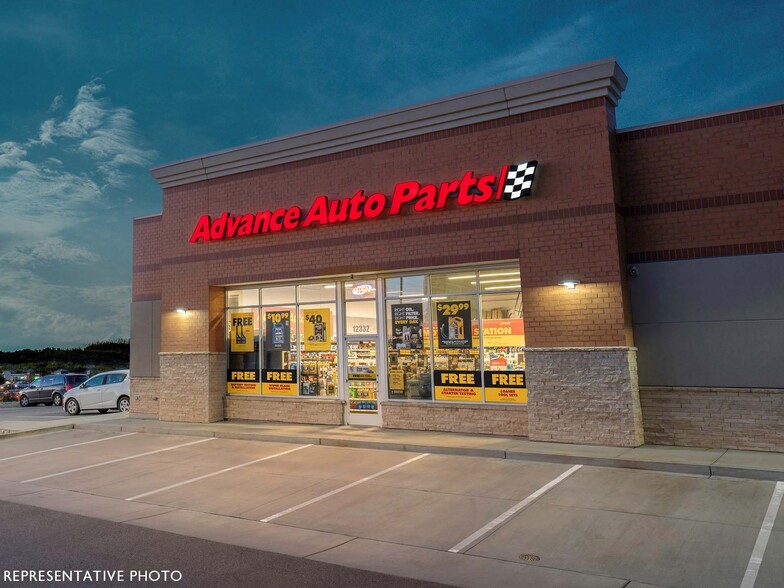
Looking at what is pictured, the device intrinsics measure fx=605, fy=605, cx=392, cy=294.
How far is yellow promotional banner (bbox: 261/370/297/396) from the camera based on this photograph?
16.2 metres

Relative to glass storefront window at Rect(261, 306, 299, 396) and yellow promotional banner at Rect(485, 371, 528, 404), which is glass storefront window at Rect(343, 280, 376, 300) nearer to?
glass storefront window at Rect(261, 306, 299, 396)

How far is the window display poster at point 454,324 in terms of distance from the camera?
13781 mm

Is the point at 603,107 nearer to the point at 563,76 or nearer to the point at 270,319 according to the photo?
the point at 563,76

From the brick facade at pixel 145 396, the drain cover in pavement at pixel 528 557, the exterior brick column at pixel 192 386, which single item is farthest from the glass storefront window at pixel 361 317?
the drain cover in pavement at pixel 528 557

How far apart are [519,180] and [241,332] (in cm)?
898

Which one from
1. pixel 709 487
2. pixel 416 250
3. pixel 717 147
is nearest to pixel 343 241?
pixel 416 250

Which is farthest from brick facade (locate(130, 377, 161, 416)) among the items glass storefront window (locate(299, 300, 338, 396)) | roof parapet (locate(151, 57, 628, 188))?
roof parapet (locate(151, 57, 628, 188))

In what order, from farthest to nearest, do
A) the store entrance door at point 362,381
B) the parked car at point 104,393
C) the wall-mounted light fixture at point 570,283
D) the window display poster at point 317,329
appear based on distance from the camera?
the parked car at point 104,393, the window display poster at point 317,329, the store entrance door at point 362,381, the wall-mounted light fixture at point 570,283

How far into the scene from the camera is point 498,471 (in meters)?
10.3

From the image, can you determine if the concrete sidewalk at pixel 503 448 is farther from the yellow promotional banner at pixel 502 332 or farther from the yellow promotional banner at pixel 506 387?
the yellow promotional banner at pixel 502 332

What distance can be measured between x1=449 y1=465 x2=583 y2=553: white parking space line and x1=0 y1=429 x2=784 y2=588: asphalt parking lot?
0.03 metres

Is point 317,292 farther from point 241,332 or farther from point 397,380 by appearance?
point 397,380

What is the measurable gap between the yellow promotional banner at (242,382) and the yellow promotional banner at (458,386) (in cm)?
558

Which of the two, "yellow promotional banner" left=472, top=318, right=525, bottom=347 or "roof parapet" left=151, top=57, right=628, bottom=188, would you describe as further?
"yellow promotional banner" left=472, top=318, right=525, bottom=347
